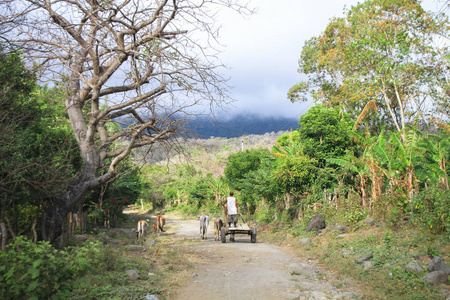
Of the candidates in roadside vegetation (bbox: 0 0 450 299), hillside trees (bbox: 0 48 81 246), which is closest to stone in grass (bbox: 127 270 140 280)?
roadside vegetation (bbox: 0 0 450 299)

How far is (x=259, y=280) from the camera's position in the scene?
7.08 metres

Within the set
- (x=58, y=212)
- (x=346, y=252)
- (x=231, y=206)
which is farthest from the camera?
(x=231, y=206)

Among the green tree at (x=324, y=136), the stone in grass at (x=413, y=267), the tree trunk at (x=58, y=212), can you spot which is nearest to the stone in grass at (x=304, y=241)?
the stone in grass at (x=413, y=267)

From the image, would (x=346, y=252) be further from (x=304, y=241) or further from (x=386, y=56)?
(x=386, y=56)

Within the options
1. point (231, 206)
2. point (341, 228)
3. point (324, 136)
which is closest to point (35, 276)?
point (341, 228)

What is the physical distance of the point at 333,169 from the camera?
15.2 m

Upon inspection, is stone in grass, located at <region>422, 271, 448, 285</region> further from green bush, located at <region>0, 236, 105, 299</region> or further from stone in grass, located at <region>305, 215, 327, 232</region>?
stone in grass, located at <region>305, 215, 327, 232</region>

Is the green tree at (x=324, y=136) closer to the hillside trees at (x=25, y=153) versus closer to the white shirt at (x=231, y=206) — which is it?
the white shirt at (x=231, y=206)

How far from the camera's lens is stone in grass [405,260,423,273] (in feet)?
21.2

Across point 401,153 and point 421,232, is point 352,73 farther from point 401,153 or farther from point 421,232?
point 421,232

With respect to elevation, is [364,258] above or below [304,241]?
above

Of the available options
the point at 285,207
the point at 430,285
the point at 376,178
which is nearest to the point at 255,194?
the point at 285,207

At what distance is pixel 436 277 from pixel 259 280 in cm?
324

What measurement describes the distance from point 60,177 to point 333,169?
11.4 m
